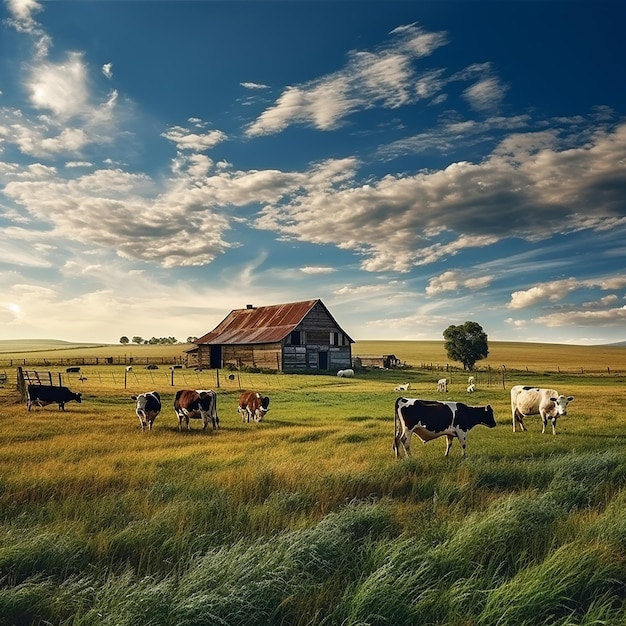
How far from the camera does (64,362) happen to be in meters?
74.5

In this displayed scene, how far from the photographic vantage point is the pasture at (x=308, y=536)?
15.7ft

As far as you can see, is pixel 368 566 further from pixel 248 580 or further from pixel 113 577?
pixel 113 577

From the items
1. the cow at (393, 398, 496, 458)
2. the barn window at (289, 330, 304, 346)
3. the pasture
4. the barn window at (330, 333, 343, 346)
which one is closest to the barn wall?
the barn window at (289, 330, 304, 346)

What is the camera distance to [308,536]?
6.13 m

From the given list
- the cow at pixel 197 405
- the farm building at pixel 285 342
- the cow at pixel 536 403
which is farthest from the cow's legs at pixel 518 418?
the farm building at pixel 285 342

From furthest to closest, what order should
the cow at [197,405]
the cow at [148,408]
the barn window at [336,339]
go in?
the barn window at [336,339] → the cow at [197,405] → the cow at [148,408]

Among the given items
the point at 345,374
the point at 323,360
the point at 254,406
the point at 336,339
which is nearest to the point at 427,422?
the point at 254,406

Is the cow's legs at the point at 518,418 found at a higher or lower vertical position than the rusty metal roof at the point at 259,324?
lower

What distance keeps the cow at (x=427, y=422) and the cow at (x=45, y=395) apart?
15.8m

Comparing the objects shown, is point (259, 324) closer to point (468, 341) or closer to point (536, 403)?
point (468, 341)

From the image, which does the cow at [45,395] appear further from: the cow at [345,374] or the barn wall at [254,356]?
the cow at [345,374]

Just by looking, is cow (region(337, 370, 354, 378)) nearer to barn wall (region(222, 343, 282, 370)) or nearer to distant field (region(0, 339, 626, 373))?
barn wall (region(222, 343, 282, 370))

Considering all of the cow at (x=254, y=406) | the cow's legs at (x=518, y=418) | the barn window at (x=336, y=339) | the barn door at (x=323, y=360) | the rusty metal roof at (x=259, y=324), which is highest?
the rusty metal roof at (x=259, y=324)

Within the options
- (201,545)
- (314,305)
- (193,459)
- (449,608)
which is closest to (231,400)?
(193,459)
